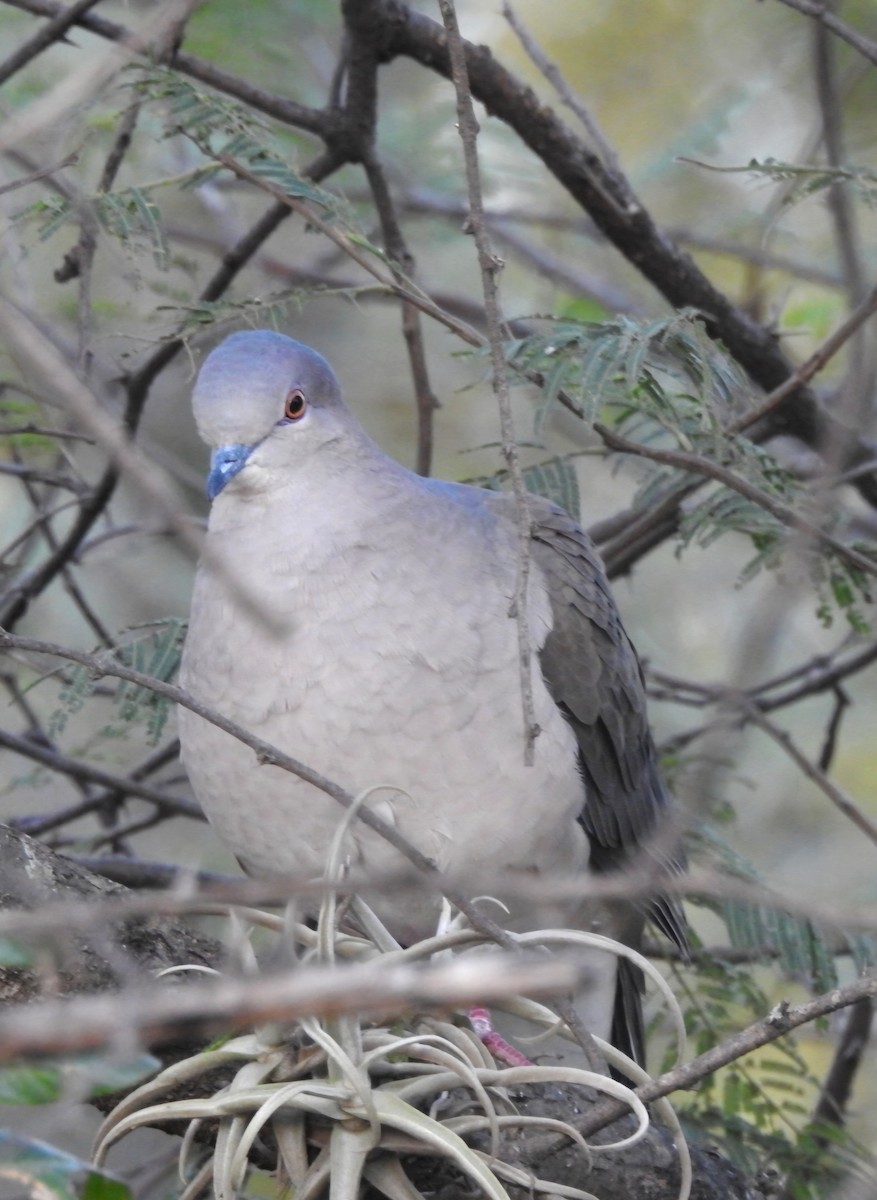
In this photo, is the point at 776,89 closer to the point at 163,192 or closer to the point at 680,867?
the point at 163,192

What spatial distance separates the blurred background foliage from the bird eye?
0.62ft

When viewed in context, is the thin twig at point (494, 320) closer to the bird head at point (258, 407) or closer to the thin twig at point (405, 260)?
the bird head at point (258, 407)

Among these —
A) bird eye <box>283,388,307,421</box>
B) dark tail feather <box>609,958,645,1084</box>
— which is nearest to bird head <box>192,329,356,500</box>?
bird eye <box>283,388,307,421</box>

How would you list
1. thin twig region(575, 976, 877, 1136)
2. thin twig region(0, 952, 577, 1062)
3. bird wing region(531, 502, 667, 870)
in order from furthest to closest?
bird wing region(531, 502, 667, 870), thin twig region(575, 976, 877, 1136), thin twig region(0, 952, 577, 1062)

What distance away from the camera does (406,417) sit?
747 cm

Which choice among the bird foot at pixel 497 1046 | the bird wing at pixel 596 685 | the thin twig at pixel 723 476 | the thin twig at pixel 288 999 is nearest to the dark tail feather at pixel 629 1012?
the bird wing at pixel 596 685

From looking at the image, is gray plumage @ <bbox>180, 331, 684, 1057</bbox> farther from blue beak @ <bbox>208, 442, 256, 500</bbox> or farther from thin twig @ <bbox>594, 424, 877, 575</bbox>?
thin twig @ <bbox>594, 424, 877, 575</bbox>

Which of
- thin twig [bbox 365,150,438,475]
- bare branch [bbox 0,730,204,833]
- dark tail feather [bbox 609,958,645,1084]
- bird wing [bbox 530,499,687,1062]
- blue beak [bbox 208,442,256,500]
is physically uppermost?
thin twig [bbox 365,150,438,475]

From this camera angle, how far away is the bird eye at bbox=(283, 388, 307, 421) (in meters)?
3.04

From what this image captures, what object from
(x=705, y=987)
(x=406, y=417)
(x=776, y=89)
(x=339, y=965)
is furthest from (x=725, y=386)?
(x=406, y=417)

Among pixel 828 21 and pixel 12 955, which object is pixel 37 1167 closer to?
pixel 12 955

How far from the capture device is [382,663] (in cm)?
277

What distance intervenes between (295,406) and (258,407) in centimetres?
13

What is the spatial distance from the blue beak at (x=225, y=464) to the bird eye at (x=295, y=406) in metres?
0.11
